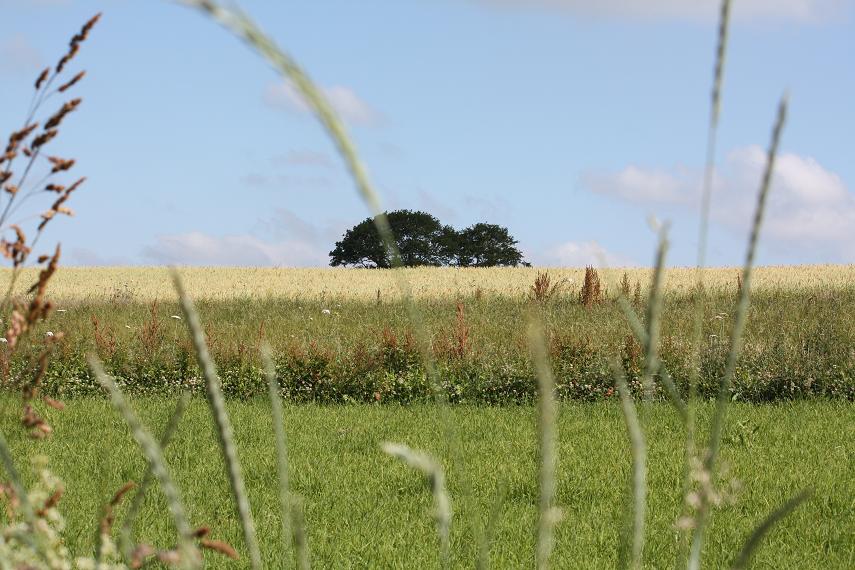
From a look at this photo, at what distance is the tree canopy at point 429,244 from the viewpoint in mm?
54156

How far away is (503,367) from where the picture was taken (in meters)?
9.75

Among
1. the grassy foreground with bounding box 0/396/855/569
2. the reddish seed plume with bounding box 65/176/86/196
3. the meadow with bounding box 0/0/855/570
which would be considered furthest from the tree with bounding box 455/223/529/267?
the reddish seed plume with bounding box 65/176/86/196

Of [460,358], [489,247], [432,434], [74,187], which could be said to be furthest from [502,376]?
[489,247]

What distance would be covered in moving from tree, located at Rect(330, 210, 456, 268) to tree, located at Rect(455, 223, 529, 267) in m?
1.29

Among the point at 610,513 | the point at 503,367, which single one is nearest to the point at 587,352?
the point at 503,367

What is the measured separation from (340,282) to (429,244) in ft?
94.1

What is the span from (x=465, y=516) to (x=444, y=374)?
4261 millimetres

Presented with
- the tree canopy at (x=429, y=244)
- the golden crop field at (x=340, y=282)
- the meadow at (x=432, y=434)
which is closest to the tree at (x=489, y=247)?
the tree canopy at (x=429, y=244)

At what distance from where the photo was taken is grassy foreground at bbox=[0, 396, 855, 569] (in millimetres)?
4812

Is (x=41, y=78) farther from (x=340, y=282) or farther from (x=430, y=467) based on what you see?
(x=340, y=282)

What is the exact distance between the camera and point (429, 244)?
56562 mm

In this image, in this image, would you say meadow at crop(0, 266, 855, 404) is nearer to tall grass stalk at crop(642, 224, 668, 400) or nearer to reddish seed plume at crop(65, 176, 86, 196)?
reddish seed plume at crop(65, 176, 86, 196)

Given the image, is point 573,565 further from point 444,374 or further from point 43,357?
point 444,374

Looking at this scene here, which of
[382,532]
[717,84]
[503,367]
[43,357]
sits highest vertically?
[717,84]
